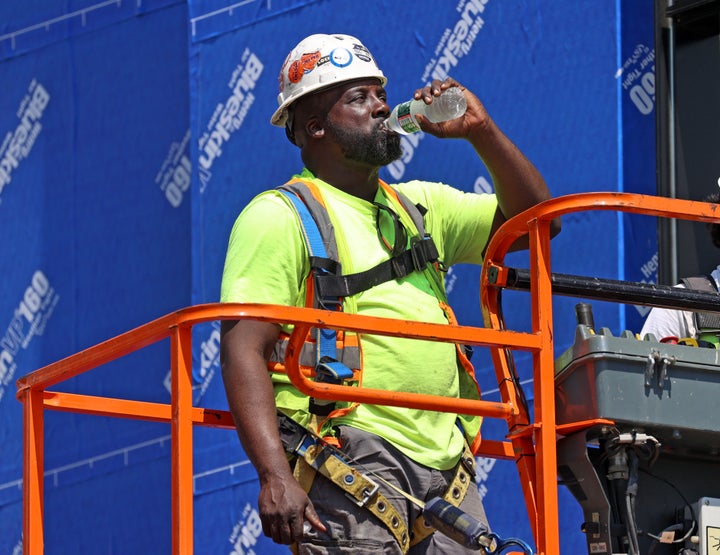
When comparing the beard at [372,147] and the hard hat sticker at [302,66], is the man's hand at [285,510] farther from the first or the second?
the hard hat sticker at [302,66]

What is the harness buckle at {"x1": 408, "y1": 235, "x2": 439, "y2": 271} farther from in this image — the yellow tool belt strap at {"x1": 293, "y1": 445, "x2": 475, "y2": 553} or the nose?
the yellow tool belt strap at {"x1": 293, "y1": 445, "x2": 475, "y2": 553}

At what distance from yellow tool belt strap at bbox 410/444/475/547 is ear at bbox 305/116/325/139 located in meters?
1.13

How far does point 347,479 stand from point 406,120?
3.61 ft

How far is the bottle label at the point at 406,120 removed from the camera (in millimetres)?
4596

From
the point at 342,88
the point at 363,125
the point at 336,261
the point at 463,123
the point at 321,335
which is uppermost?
the point at 342,88

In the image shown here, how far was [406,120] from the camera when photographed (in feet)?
15.2

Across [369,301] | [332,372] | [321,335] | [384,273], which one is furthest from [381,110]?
[332,372]

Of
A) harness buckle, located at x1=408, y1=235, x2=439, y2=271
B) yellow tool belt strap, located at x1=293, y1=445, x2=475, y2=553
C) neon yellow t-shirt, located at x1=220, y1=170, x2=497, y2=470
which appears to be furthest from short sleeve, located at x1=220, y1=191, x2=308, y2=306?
yellow tool belt strap, located at x1=293, y1=445, x2=475, y2=553

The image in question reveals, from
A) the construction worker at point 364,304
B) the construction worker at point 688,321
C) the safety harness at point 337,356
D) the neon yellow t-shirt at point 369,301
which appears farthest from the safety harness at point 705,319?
the neon yellow t-shirt at point 369,301

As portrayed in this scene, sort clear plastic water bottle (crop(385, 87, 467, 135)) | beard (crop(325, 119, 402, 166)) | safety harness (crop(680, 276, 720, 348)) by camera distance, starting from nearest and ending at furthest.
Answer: clear plastic water bottle (crop(385, 87, 467, 135)) → beard (crop(325, 119, 402, 166)) → safety harness (crop(680, 276, 720, 348))

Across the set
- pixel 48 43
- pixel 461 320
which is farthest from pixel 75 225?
pixel 461 320

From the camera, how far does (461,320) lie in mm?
7059

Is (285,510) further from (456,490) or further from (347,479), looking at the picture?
(456,490)

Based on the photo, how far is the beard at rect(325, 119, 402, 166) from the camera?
483 cm
